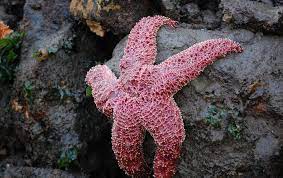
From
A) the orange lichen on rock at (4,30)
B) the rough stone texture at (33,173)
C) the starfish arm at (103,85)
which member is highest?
the orange lichen on rock at (4,30)

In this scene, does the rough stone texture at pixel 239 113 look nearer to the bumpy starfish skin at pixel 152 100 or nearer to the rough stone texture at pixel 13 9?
the bumpy starfish skin at pixel 152 100

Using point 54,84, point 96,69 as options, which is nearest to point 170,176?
point 96,69

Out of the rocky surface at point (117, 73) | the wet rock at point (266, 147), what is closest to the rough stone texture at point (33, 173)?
the rocky surface at point (117, 73)

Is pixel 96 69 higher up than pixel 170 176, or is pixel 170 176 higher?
pixel 96 69

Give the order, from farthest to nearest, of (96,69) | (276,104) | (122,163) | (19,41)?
(19,41) < (96,69) < (122,163) < (276,104)

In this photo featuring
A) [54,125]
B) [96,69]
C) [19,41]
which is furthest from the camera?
[19,41]

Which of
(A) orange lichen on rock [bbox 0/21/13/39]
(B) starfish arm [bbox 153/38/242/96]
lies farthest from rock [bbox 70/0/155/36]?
(A) orange lichen on rock [bbox 0/21/13/39]

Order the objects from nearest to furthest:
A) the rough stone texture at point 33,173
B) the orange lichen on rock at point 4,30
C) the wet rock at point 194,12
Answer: the wet rock at point 194,12
the rough stone texture at point 33,173
the orange lichen on rock at point 4,30

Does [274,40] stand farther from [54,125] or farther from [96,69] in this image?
[54,125]
